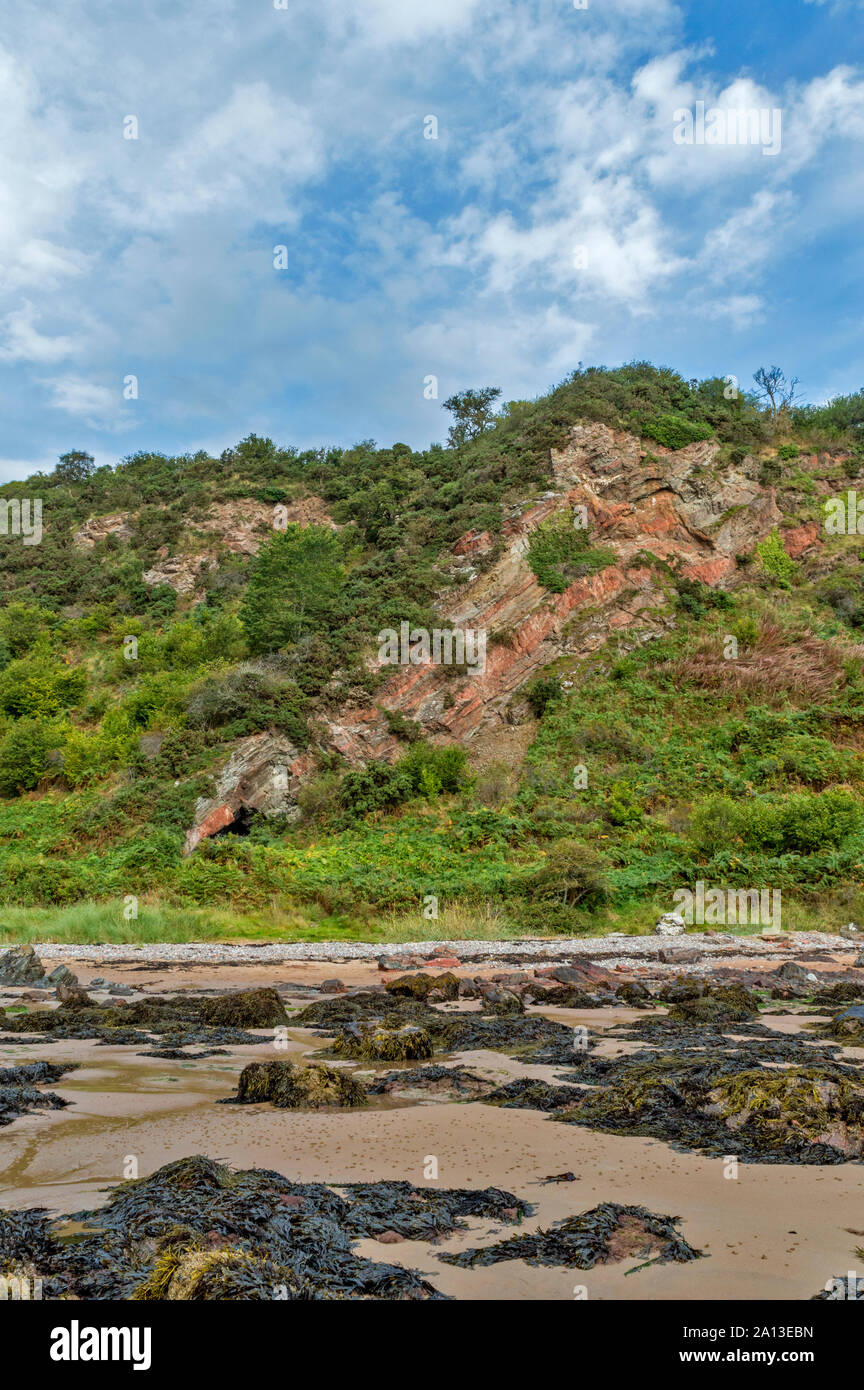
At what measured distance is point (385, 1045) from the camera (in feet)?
28.5

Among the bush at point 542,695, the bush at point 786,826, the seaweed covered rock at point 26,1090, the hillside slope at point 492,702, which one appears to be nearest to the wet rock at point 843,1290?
the seaweed covered rock at point 26,1090

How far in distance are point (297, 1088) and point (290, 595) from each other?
109ft

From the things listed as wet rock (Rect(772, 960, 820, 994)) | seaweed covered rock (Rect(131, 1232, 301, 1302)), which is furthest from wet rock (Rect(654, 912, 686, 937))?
seaweed covered rock (Rect(131, 1232, 301, 1302))

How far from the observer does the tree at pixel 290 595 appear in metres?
37.9

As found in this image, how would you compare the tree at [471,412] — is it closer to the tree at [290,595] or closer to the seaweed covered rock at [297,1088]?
the tree at [290,595]

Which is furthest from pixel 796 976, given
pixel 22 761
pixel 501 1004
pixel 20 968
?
pixel 22 761

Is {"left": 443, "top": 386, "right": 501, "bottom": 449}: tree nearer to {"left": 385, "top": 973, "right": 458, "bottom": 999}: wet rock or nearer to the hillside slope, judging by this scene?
the hillside slope

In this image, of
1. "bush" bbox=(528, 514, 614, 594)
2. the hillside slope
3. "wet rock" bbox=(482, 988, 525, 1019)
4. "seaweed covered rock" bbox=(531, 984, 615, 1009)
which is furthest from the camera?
"bush" bbox=(528, 514, 614, 594)

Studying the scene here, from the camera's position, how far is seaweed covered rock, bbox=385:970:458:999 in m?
12.4

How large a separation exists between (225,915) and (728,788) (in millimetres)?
17218

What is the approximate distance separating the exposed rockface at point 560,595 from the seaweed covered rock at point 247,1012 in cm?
1799

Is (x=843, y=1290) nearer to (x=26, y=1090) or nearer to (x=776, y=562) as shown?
(x=26, y=1090)

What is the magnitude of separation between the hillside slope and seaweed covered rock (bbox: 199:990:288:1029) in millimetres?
9917
